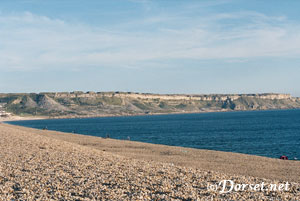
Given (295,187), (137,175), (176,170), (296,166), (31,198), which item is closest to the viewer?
(31,198)

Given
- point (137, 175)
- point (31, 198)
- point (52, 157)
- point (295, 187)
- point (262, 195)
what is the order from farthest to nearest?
point (52, 157) → point (137, 175) → point (295, 187) → point (262, 195) → point (31, 198)

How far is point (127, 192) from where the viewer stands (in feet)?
42.0

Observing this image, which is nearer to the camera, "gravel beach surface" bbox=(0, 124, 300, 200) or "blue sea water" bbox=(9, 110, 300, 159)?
"gravel beach surface" bbox=(0, 124, 300, 200)

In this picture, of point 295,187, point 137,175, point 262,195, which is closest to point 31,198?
point 137,175

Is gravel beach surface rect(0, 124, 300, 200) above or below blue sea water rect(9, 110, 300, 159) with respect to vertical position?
above

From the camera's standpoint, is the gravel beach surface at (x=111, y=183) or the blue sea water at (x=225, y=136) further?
the blue sea water at (x=225, y=136)

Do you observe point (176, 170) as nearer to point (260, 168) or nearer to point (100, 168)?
point (100, 168)

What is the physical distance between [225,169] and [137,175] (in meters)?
8.36

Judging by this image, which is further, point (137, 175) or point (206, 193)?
point (137, 175)

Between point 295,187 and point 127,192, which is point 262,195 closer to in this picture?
point 295,187

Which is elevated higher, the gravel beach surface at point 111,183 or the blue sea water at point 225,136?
the gravel beach surface at point 111,183

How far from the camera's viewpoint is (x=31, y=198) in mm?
11805

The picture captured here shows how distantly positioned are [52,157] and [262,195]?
44.8 ft

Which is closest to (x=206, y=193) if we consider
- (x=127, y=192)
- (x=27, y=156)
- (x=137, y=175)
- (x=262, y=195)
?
(x=262, y=195)
